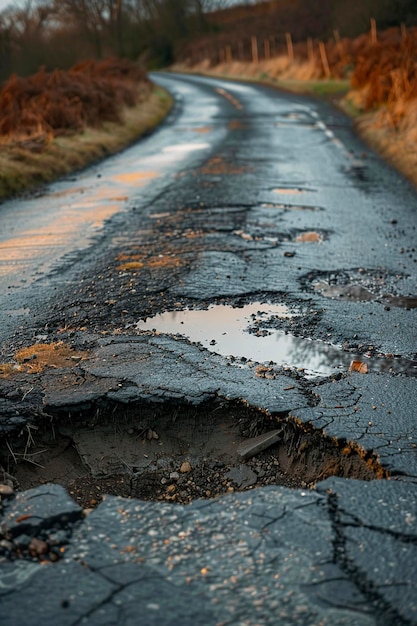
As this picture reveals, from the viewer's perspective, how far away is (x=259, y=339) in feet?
14.9

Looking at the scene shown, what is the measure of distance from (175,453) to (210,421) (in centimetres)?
25

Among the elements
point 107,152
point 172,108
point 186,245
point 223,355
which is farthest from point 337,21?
point 223,355

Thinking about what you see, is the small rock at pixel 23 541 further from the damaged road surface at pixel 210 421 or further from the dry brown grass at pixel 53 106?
the dry brown grass at pixel 53 106

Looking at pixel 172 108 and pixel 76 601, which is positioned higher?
pixel 172 108

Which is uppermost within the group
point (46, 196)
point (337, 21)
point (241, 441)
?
point (337, 21)

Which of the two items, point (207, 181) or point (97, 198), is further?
point (207, 181)

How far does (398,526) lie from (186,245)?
4499 millimetres

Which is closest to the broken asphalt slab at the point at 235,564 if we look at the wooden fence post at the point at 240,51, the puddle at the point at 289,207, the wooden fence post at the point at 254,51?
the puddle at the point at 289,207

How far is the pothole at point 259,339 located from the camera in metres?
4.14

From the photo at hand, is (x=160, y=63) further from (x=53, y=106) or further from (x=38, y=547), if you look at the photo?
(x=38, y=547)

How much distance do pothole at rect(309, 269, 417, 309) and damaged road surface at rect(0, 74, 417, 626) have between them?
25mm

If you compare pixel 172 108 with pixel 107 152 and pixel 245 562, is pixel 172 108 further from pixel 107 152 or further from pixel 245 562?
pixel 245 562

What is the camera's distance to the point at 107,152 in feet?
49.0

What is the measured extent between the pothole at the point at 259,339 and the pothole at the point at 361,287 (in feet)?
1.82
